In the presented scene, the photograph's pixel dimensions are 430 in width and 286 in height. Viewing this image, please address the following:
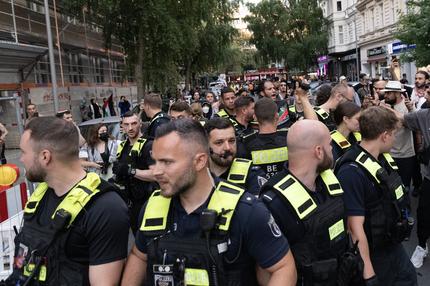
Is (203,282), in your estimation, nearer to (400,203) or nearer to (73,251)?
(73,251)

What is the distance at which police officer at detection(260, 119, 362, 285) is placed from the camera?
2391 millimetres

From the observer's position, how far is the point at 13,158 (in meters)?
13.5

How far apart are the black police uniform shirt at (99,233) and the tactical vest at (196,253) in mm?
163

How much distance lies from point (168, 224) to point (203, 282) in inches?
12.0

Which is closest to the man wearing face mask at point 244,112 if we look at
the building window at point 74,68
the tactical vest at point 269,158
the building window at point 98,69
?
the tactical vest at point 269,158

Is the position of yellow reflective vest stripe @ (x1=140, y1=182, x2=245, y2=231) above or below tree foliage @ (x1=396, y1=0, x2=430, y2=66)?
below

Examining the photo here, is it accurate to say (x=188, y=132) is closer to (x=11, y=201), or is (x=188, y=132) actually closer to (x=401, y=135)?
(x=11, y=201)

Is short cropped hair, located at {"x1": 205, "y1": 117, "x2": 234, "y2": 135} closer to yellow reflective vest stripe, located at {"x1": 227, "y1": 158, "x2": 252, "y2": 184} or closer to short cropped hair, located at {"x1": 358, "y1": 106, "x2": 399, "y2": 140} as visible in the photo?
yellow reflective vest stripe, located at {"x1": 227, "y1": 158, "x2": 252, "y2": 184}

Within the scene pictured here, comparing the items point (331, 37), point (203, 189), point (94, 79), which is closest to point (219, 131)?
point (203, 189)

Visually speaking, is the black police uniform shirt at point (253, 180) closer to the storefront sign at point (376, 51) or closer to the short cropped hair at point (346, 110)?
the short cropped hair at point (346, 110)

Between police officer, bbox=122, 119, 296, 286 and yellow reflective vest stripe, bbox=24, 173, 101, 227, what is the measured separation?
0.98ft

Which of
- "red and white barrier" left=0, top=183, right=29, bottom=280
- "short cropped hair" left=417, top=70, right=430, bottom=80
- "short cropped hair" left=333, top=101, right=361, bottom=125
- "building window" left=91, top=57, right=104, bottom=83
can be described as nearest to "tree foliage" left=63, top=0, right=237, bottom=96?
"building window" left=91, top=57, right=104, bottom=83

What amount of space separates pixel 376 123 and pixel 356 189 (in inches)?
20.9

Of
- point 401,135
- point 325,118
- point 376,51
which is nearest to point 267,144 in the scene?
point 325,118
